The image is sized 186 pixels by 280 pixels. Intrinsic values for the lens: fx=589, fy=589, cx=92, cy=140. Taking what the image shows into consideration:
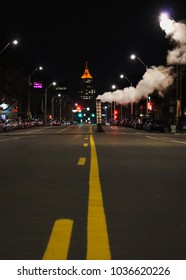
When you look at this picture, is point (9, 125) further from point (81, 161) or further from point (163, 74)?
point (81, 161)

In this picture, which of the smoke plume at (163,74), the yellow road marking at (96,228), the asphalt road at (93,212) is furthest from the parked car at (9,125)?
the yellow road marking at (96,228)

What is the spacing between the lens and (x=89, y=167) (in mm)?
18141

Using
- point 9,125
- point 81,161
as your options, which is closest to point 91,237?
point 81,161

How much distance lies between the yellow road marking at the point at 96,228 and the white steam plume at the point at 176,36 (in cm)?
4237

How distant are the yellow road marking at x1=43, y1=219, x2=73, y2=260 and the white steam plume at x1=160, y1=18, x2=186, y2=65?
1807 inches

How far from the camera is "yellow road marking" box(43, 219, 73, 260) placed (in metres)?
7.30

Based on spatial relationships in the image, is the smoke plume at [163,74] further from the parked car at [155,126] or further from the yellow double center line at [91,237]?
the yellow double center line at [91,237]

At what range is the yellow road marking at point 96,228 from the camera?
7414mm

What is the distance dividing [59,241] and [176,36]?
49428 mm

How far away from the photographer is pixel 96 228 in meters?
9.01

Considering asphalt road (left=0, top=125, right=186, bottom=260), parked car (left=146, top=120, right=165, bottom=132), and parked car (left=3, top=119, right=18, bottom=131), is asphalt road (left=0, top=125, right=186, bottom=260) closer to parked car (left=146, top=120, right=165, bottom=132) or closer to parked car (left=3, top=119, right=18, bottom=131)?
parked car (left=146, top=120, right=165, bottom=132)

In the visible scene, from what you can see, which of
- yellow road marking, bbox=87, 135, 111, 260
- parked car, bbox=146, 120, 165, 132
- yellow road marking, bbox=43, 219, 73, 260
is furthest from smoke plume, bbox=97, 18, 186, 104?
yellow road marking, bbox=43, 219, 73, 260
